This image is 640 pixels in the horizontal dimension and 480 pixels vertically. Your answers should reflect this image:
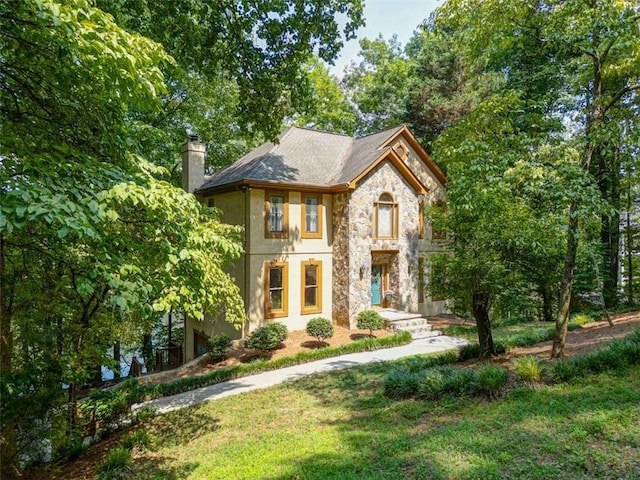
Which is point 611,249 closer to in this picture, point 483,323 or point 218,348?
point 483,323

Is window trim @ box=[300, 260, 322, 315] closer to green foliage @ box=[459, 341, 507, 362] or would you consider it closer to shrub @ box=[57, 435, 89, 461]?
green foliage @ box=[459, 341, 507, 362]

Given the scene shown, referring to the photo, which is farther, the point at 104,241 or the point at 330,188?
the point at 330,188

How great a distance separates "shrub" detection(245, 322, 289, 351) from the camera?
12.1 metres

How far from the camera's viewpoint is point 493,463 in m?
4.05

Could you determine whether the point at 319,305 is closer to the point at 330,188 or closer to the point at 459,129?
the point at 330,188

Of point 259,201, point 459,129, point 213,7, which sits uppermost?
point 213,7

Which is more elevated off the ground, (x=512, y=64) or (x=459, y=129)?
(x=512, y=64)

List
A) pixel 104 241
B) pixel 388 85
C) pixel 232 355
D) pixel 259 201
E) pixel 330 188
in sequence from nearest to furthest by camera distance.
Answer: pixel 104 241, pixel 232 355, pixel 259 201, pixel 330 188, pixel 388 85

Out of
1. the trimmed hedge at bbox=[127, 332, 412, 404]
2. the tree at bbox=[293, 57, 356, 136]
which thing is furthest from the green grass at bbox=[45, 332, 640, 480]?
the tree at bbox=[293, 57, 356, 136]

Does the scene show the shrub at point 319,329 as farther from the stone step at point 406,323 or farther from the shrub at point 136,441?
the shrub at point 136,441

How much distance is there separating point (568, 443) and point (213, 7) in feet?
35.4

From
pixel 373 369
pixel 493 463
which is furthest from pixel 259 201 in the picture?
pixel 493 463

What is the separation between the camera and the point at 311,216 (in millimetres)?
14992

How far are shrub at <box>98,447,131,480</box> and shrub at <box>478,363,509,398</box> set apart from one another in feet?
19.2
